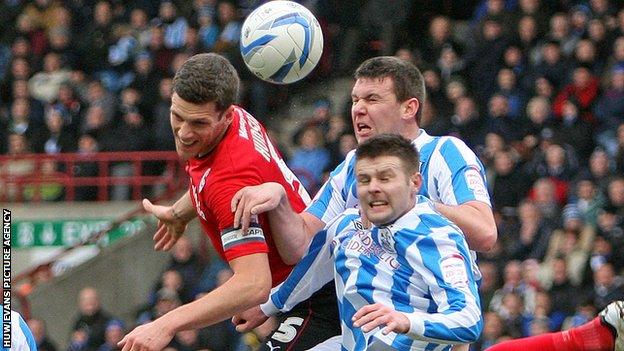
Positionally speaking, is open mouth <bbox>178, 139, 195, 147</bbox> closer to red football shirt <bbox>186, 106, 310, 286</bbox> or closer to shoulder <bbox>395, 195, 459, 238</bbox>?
red football shirt <bbox>186, 106, 310, 286</bbox>

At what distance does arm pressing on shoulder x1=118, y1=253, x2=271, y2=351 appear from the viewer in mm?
5844

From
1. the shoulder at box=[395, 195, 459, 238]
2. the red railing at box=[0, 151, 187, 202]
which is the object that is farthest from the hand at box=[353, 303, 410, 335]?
the red railing at box=[0, 151, 187, 202]

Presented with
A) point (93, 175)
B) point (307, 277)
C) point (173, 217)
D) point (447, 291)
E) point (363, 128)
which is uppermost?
point (363, 128)

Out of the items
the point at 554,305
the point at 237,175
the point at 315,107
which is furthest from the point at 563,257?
the point at 237,175

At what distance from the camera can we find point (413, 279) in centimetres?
593

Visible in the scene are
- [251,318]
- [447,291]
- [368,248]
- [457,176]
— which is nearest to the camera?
[447,291]

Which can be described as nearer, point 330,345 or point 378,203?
point 378,203

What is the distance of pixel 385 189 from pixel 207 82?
0.93m

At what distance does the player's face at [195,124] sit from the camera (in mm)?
6270

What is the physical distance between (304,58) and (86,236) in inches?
411

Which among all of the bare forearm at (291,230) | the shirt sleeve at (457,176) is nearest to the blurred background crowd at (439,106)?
the bare forearm at (291,230)

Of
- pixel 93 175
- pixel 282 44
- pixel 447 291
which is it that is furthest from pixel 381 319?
pixel 93 175

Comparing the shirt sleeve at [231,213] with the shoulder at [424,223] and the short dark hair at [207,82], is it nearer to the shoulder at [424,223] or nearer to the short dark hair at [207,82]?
the short dark hair at [207,82]

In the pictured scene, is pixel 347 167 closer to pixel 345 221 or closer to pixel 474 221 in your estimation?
pixel 345 221
